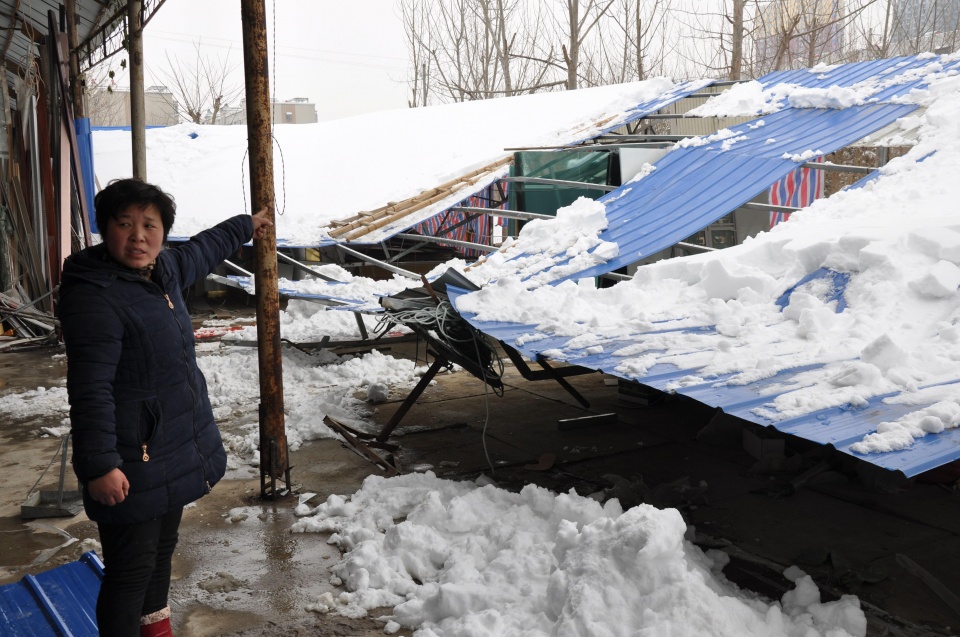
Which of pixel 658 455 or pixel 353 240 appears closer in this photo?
pixel 658 455

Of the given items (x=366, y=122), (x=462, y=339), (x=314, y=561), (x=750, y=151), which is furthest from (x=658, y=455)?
(x=366, y=122)

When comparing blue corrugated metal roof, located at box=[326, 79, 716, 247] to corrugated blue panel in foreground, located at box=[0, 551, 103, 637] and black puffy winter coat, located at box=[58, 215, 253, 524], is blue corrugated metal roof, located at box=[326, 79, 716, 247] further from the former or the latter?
black puffy winter coat, located at box=[58, 215, 253, 524]

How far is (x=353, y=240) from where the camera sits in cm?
1153

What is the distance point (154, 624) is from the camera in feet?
10.1

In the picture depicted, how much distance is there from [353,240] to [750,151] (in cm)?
540

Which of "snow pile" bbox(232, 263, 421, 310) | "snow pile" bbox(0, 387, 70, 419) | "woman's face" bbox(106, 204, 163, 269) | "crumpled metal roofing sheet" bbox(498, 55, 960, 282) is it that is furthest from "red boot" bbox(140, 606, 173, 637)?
"snow pile" bbox(0, 387, 70, 419)

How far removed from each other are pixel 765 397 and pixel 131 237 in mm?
2635

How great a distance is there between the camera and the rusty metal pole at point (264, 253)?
5254 millimetres

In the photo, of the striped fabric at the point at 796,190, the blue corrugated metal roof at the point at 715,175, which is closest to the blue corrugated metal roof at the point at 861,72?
the blue corrugated metal roof at the point at 715,175

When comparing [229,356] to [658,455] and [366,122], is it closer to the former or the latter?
[658,455]

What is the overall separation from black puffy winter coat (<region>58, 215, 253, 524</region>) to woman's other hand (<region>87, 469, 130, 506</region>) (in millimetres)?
22

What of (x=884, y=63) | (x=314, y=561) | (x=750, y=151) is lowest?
(x=314, y=561)

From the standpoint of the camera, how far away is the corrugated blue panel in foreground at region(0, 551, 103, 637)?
3.55 meters

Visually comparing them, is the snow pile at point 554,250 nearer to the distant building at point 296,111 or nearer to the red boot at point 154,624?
the red boot at point 154,624
